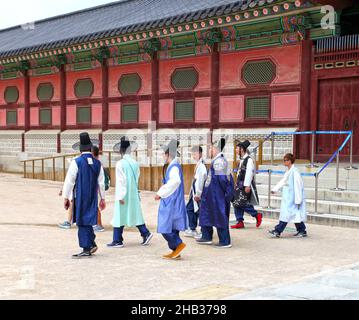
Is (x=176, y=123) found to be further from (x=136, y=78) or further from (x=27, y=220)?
(x=27, y=220)

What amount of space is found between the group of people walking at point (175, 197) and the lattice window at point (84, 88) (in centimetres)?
1133

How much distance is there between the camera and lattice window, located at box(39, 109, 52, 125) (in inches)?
835

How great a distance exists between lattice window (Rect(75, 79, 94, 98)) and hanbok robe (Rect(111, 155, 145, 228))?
12.1 meters

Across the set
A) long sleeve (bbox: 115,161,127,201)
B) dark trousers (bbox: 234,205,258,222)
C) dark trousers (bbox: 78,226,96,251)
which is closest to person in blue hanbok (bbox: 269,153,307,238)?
dark trousers (bbox: 234,205,258,222)

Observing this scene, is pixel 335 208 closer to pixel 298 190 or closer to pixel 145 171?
pixel 298 190

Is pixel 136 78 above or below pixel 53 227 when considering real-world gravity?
above

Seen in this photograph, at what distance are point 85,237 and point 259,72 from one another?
9.21 m

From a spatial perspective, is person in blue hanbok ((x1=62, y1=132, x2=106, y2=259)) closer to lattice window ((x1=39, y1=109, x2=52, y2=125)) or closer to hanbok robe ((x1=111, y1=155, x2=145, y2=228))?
hanbok robe ((x1=111, y1=155, x2=145, y2=228))

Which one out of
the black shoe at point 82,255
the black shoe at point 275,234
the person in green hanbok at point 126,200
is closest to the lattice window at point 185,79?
the black shoe at point 275,234

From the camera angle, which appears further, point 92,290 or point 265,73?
point 265,73

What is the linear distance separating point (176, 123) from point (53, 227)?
8.01 m

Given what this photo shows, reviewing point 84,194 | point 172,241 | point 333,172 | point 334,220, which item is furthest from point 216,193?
point 333,172

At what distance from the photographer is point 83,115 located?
19.8 m

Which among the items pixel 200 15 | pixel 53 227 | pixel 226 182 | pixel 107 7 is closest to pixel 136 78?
pixel 200 15
